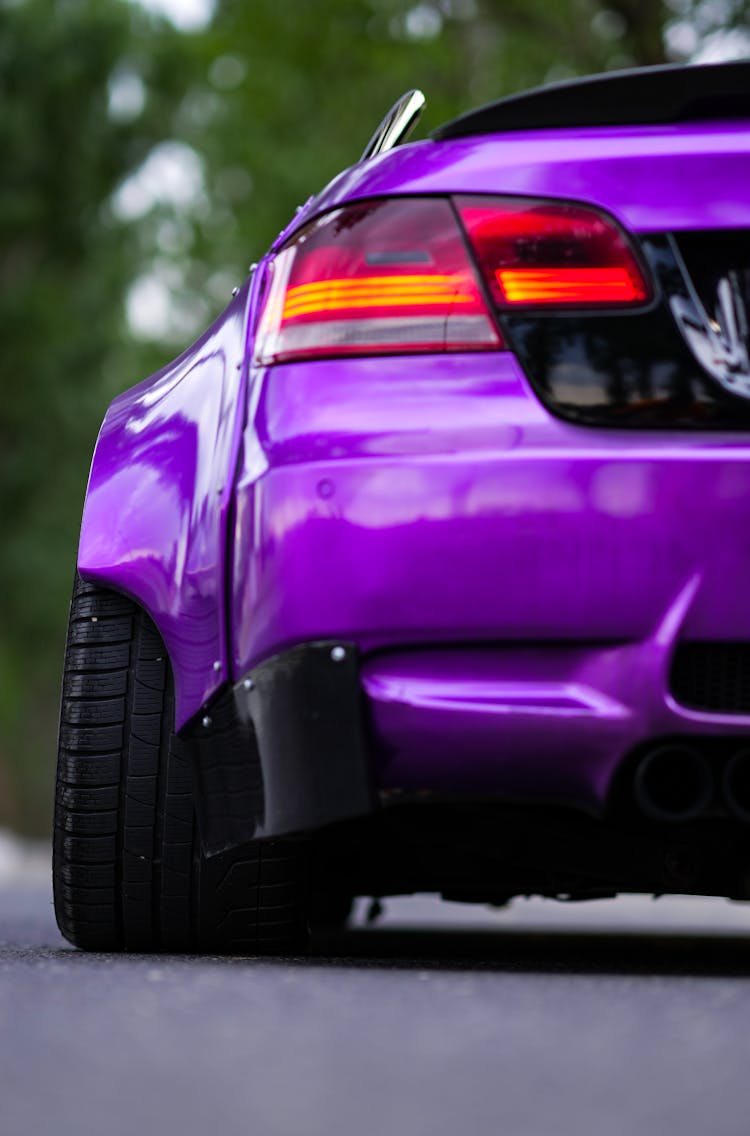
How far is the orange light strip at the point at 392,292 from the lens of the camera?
3.38 metres

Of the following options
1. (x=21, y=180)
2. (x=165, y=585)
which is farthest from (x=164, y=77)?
(x=165, y=585)

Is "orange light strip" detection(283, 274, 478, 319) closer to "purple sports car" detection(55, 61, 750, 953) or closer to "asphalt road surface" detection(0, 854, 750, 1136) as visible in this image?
"purple sports car" detection(55, 61, 750, 953)

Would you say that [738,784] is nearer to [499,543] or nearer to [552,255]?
[499,543]

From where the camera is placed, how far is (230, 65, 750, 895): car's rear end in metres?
3.21

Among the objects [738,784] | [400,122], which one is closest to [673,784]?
[738,784]

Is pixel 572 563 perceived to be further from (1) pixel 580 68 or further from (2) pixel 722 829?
(1) pixel 580 68

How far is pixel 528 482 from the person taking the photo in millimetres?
3240

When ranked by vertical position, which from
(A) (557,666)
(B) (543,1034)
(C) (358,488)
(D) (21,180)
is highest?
(D) (21,180)

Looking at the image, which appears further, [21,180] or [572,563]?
[21,180]

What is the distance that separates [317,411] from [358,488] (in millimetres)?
158

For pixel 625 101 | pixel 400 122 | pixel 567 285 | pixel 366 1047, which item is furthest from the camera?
pixel 400 122

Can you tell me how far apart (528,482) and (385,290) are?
1.28ft

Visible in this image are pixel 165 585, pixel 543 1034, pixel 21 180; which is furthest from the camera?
pixel 21 180

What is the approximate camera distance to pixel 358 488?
129 inches
